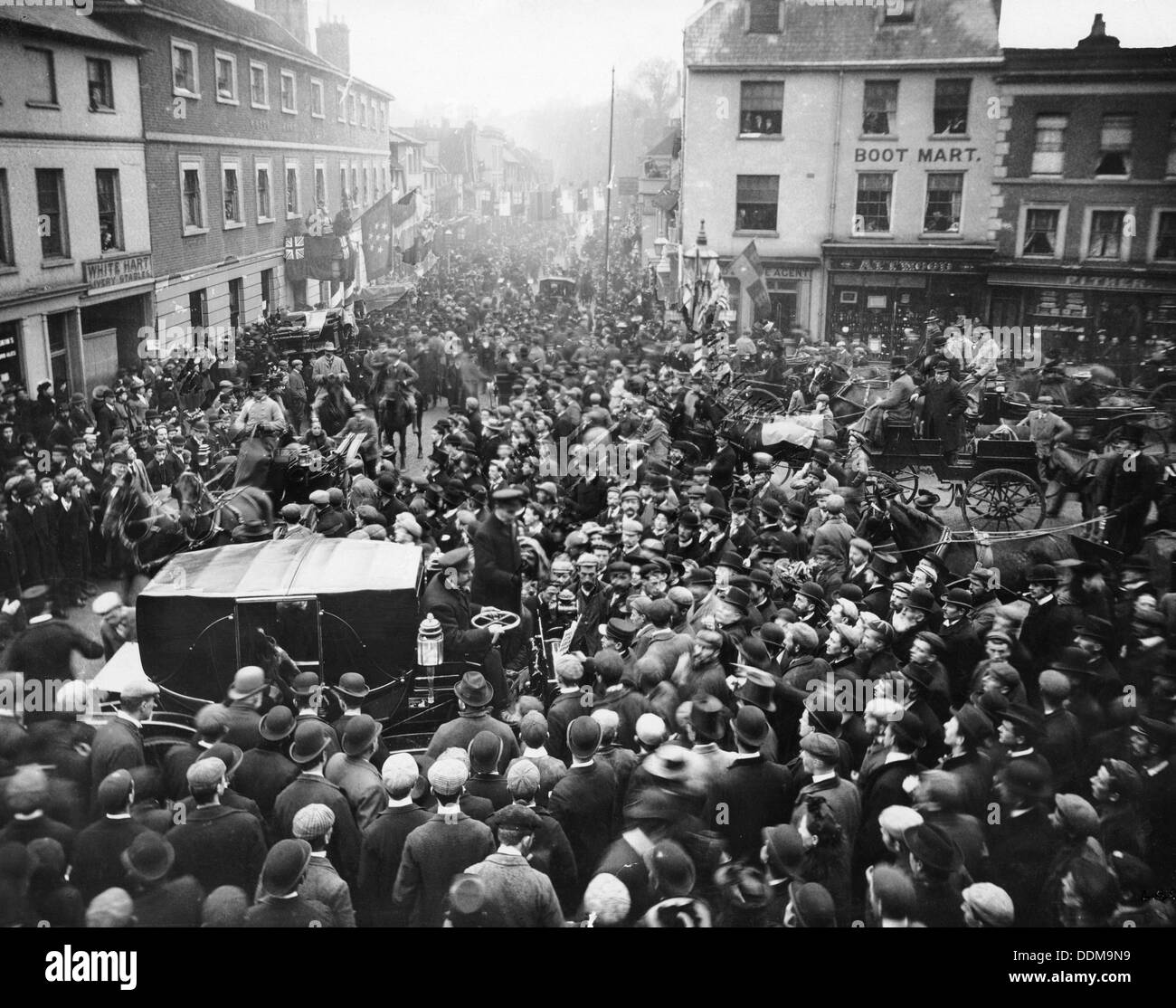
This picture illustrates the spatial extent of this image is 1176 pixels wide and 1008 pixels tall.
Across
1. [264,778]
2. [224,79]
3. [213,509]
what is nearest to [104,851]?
[264,778]

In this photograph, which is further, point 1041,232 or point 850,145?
point 850,145

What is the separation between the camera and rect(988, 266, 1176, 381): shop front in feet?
28.7

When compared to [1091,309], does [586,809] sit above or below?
below

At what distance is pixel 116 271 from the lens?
695 cm

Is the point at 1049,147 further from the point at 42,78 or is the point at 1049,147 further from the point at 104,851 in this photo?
the point at 104,851

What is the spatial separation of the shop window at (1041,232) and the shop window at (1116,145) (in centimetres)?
52

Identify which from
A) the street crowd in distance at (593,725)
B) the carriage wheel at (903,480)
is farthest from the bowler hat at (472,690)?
the carriage wheel at (903,480)

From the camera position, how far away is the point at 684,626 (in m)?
6.55

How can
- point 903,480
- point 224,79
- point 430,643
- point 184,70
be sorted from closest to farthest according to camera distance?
point 430,643 < point 184,70 < point 224,79 < point 903,480

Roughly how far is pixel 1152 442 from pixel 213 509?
8.63 m

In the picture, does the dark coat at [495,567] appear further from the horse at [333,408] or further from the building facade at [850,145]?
the building facade at [850,145]

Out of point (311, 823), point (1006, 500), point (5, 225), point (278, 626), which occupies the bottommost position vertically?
point (311, 823)

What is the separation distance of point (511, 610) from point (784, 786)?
9.92 feet
